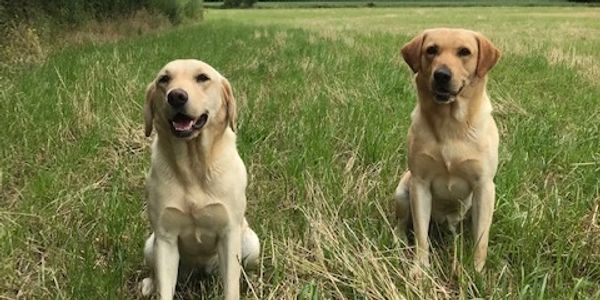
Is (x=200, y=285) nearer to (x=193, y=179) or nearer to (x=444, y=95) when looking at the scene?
(x=193, y=179)

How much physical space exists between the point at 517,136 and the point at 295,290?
9.32 feet

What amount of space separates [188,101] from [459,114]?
142 cm

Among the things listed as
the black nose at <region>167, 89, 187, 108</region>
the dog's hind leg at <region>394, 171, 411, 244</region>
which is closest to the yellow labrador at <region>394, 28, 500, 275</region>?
the dog's hind leg at <region>394, 171, 411, 244</region>

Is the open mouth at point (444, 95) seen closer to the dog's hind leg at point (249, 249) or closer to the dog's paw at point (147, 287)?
the dog's hind leg at point (249, 249)

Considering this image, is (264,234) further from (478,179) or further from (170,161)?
(478,179)

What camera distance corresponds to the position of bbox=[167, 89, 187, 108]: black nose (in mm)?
2945

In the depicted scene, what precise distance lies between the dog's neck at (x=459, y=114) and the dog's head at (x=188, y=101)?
1.05 meters

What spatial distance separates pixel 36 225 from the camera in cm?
385

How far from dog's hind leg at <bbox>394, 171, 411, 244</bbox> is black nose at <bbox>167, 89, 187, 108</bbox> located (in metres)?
1.44

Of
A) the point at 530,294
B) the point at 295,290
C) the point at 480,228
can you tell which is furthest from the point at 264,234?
the point at 530,294

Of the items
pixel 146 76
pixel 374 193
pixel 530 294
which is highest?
pixel 530 294

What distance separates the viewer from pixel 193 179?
3.13 m

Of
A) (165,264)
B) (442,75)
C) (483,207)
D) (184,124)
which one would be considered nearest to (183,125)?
(184,124)

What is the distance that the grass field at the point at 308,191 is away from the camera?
318 centimetres
